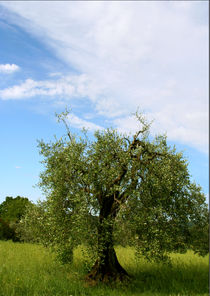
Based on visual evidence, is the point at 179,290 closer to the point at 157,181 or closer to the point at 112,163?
the point at 157,181

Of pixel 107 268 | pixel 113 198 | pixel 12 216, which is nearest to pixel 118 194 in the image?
pixel 113 198

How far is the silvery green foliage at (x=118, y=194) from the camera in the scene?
20.5 m

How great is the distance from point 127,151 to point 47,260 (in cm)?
1663

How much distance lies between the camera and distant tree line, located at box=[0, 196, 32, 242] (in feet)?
166

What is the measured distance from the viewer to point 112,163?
22.5 metres

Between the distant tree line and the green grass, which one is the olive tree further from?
the distant tree line

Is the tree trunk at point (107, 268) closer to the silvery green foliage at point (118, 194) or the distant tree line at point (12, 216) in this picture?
the silvery green foliage at point (118, 194)

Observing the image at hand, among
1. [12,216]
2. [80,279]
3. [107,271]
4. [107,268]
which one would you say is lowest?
[80,279]

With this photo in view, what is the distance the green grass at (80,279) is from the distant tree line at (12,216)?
1681 centimetres

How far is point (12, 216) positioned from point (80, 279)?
30.5 metres

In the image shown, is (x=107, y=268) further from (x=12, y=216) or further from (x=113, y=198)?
(x=12, y=216)

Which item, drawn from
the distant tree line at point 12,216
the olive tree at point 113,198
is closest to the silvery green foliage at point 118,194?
the olive tree at point 113,198

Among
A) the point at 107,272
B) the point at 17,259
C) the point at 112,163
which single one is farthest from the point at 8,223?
the point at 112,163

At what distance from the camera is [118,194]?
76.1 feet
